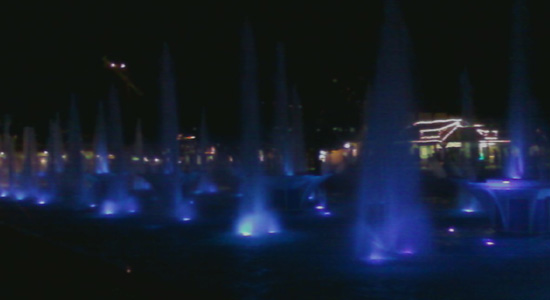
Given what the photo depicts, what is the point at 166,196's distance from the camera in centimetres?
1964

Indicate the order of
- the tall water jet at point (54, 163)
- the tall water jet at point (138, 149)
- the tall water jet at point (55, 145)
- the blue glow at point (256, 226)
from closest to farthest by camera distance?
the blue glow at point (256, 226)
the tall water jet at point (54, 163)
the tall water jet at point (55, 145)
the tall water jet at point (138, 149)

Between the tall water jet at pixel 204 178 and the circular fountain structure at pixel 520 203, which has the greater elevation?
the tall water jet at pixel 204 178

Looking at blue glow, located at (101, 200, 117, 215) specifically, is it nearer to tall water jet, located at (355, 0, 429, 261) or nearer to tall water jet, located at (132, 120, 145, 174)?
tall water jet, located at (355, 0, 429, 261)

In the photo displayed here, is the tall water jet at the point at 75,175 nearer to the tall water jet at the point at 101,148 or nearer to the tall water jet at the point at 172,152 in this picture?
the tall water jet at the point at 101,148

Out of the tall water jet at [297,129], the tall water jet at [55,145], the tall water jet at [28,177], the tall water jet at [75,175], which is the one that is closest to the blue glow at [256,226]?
the tall water jet at [75,175]

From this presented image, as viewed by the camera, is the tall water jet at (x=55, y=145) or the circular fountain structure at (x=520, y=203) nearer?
the circular fountain structure at (x=520, y=203)

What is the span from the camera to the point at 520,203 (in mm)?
13320

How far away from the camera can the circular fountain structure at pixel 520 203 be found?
1305 cm

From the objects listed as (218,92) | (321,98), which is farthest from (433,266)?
(218,92)

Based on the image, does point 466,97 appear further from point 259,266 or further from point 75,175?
point 259,266

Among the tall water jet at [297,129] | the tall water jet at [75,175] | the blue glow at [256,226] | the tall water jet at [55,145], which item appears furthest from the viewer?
the tall water jet at [55,145]

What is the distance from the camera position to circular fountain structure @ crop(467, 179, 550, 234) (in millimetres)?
13055

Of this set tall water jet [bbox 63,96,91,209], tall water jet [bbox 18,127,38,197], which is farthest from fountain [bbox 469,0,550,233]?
tall water jet [bbox 18,127,38,197]

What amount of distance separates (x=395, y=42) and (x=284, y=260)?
3936 millimetres
